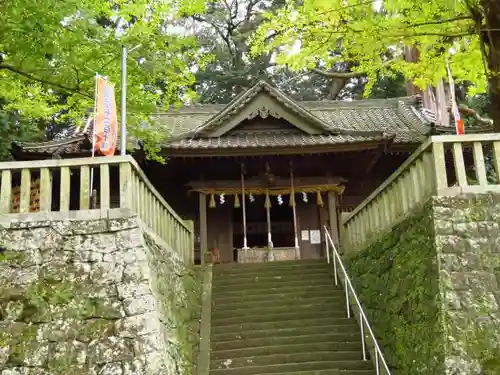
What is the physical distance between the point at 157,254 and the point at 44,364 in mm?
2480

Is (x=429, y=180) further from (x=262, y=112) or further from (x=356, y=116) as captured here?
(x=356, y=116)

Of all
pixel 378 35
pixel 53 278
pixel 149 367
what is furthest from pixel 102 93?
pixel 378 35

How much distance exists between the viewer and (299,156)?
1505 cm

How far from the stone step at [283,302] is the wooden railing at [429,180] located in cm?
135

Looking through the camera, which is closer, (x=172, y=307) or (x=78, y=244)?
(x=78, y=244)

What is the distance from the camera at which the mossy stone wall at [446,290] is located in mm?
6395

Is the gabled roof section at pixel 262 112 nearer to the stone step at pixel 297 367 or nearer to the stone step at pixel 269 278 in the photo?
the stone step at pixel 269 278

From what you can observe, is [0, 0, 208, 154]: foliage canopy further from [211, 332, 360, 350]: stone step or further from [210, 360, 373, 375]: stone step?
[210, 360, 373, 375]: stone step

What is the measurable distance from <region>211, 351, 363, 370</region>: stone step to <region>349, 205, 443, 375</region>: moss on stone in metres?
0.67

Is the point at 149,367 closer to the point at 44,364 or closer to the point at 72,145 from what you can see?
the point at 44,364

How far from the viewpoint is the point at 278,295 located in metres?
10.8

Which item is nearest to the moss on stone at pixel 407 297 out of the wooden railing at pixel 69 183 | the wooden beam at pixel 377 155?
the wooden railing at pixel 69 183

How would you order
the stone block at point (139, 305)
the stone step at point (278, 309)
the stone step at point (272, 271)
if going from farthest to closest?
the stone step at point (272, 271) < the stone step at point (278, 309) < the stone block at point (139, 305)

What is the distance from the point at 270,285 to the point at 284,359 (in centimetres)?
257
